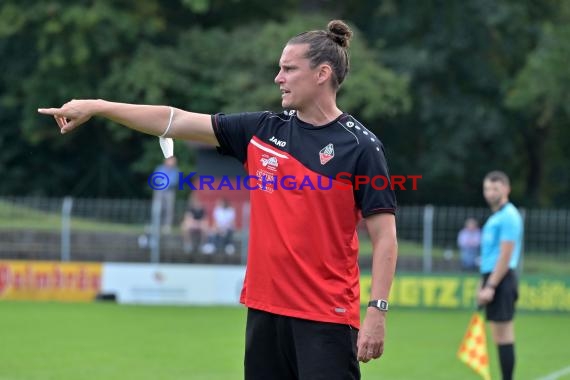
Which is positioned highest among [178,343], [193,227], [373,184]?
[373,184]

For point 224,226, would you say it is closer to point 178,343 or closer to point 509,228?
point 178,343

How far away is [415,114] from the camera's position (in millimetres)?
36000

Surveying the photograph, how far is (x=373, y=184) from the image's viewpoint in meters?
5.04

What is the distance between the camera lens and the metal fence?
2123cm

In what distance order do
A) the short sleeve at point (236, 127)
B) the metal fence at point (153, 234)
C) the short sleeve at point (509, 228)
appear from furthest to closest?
the metal fence at point (153, 234), the short sleeve at point (509, 228), the short sleeve at point (236, 127)

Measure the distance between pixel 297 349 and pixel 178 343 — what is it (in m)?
8.88

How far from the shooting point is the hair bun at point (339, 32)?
5.18 m

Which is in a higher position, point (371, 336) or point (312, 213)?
point (312, 213)

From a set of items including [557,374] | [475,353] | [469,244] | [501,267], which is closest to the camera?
[501,267]

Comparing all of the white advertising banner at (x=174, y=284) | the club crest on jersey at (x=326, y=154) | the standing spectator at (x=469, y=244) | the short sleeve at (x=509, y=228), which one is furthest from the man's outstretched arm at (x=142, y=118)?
the standing spectator at (x=469, y=244)

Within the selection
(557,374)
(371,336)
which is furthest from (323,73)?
(557,374)

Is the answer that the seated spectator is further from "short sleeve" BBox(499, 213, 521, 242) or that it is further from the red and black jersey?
the red and black jersey

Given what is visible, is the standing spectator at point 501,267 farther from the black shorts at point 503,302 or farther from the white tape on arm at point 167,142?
the white tape on arm at point 167,142

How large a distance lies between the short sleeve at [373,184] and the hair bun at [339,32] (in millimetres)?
525
